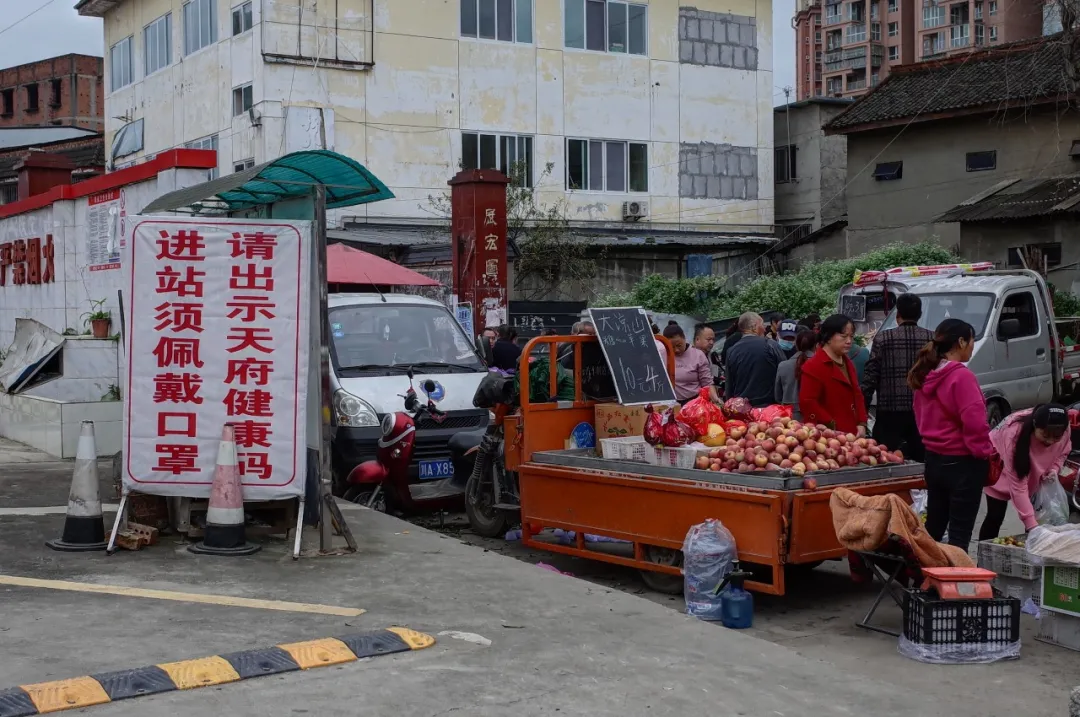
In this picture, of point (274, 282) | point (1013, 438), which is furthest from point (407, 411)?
point (1013, 438)

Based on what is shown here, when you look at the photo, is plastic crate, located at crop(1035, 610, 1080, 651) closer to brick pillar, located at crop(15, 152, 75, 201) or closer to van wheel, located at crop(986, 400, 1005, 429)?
van wheel, located at crop(986, 400, 1005, 429)

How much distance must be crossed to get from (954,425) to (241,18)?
Result: 87.3 ft

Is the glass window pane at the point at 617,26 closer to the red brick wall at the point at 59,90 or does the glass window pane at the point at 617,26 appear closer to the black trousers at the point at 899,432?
the black trousers at the point at 899,432

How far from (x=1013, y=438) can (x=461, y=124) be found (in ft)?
85.2

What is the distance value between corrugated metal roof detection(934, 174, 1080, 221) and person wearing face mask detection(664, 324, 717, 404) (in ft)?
55.4

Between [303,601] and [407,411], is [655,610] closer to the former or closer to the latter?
[303,601]

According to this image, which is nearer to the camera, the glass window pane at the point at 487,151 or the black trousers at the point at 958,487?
the black trousers at the point at 958,487

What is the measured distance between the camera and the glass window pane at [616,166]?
34875 millimetres

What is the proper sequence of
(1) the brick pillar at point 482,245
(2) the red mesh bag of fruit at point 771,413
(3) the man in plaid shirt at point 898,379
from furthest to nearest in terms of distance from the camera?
1. (1) the brick pillar at point 482,245
2. (3) the man in plaid shirt at point 898,379
3. (2) the red mesh bag of fruit at point 771,413

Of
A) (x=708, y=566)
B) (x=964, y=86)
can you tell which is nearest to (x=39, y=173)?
(x=708, y=566)

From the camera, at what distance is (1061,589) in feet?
22.4

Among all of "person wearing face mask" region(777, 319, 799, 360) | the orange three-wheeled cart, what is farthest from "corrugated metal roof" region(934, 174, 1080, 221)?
the orange three-wheeled cart

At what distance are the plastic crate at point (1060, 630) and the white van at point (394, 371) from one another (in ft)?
17.0

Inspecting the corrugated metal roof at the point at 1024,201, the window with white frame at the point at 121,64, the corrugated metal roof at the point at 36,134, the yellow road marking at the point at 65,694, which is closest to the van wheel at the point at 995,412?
the corrugated metal roof at the point at 1024,201
